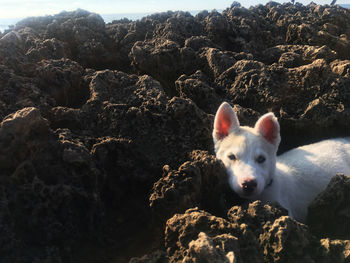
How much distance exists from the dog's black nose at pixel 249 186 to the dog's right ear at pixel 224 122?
77 cm

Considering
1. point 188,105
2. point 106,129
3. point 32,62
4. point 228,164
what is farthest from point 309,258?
point 32,62

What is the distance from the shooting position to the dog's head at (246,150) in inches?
134

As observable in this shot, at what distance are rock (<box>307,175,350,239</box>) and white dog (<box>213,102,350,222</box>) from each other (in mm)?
338

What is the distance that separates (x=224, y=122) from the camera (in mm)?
3895

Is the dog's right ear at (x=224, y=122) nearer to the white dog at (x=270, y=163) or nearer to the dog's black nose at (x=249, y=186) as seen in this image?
the white dog at (x=270, y=163)

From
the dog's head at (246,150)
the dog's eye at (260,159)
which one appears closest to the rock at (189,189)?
the dog's head at (246,150)

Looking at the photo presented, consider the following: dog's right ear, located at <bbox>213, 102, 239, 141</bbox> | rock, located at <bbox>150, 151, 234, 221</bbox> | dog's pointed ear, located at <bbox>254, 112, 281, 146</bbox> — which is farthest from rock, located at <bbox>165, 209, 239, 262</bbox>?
dog's pointed ear, located at <bbox>254, 112, 281, 146</bbox>

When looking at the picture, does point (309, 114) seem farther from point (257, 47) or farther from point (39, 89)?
point (39, 89)

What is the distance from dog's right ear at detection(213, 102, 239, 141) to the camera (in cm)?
Result: 382

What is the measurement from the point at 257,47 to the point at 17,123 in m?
5.17

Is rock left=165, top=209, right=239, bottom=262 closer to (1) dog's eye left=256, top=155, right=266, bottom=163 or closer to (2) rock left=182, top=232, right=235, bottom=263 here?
(2) rock left=182, top=232, right=235, bottom=263

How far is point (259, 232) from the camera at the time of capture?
2607 mm

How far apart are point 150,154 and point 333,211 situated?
186cm

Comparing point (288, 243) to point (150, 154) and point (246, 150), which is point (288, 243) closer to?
point (246, 150)
